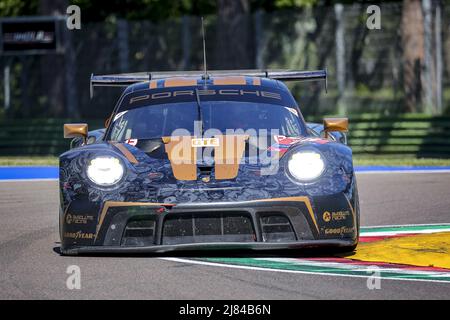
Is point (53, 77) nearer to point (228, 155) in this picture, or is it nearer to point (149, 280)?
point (228, 155)

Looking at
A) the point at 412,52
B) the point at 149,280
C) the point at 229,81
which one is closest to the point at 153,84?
the point at 229,81

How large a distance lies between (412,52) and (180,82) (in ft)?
49.9

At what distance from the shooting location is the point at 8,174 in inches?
752

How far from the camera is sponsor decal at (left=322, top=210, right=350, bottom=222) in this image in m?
7.82

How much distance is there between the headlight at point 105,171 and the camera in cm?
795

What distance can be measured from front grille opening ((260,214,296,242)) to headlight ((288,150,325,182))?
0.98ft

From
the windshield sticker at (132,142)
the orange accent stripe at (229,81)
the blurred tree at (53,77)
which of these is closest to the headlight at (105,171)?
the windshield sticker at (132,142)

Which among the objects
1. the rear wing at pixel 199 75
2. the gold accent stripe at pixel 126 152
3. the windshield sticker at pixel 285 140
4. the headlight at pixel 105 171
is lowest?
the headlight at pixel 105 171

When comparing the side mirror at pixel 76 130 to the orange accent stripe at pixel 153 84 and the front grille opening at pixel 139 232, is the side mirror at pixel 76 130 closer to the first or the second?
the orange accent stripe at pixel 153 84

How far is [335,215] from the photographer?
25.8ft

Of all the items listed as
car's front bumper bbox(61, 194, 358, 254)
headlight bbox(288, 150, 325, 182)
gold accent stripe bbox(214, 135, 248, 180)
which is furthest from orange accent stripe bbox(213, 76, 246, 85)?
car's front bumper bbox(61, 194, 358, 254)

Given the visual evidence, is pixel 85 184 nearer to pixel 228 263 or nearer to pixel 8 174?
pixel 228 263

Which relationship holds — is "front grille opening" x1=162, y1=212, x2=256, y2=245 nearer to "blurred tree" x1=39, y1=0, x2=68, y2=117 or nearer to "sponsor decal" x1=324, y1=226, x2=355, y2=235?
"sponsor decal" x1=324, y1=226, x2=355, y2=235

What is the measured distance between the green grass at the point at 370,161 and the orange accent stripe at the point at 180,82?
1021 centimetres
